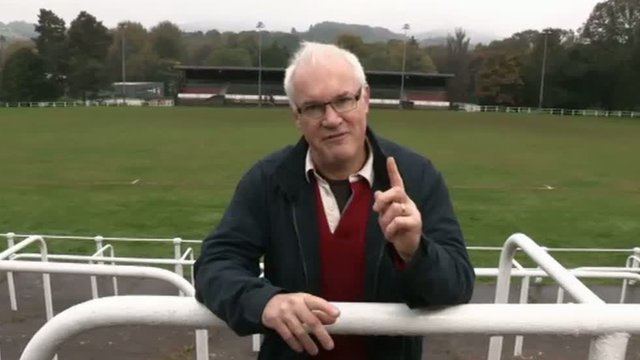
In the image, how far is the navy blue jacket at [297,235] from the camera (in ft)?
5.65

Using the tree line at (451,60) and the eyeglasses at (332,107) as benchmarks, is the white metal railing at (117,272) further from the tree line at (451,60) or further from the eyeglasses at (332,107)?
the tree line at (451,60)

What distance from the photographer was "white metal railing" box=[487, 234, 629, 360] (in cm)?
128

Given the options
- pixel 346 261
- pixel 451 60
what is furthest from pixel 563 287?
pixel 451 60

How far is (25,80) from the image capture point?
79.1 meters

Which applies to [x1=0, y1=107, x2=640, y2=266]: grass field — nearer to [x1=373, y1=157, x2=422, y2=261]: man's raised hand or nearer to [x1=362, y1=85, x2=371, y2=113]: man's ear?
[x1=362, y1=85, x2=371, y2=113]: man's ear

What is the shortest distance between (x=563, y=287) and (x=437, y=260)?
34 cm

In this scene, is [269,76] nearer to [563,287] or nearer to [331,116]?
[331,116]

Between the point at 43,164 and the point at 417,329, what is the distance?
23028 mm

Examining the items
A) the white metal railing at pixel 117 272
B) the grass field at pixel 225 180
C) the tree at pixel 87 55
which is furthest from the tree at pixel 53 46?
the white metal railing at pixel 117 272

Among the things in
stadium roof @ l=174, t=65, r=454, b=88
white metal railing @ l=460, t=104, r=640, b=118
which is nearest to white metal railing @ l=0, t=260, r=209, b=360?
white metal railing @ l=460, t=104, r=640, b=118

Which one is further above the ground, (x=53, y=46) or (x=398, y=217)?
(x=53, y=46)

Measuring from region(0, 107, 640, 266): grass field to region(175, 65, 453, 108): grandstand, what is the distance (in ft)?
122

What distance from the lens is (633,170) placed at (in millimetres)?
22453

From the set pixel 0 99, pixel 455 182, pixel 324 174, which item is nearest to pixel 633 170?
pixel 455 182
